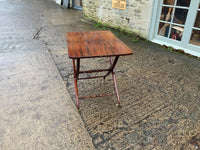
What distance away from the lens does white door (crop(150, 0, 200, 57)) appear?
3674mm

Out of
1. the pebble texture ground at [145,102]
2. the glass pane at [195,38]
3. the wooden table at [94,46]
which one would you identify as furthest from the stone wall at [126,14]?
the wooden table at [94,46]

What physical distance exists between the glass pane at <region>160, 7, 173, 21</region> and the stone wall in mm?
323

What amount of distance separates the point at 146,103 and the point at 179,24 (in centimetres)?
246

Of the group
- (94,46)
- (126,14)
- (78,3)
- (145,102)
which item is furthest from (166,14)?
(78,3)

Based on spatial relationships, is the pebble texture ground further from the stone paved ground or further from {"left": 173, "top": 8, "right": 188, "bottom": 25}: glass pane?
{"left": 173, "top": 8, "right": 188, "bottom": 25}: glass pane

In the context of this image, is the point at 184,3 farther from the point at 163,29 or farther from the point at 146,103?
the point at 146,103

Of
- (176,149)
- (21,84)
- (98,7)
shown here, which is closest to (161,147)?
(176,149)

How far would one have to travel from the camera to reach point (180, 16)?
3.88m

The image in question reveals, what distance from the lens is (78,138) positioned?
1.89m

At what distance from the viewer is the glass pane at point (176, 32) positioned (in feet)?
13.0

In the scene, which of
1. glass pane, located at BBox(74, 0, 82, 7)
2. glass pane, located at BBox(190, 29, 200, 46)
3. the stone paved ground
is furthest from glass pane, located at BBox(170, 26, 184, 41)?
glass pane, located at BBox(74, 0, 82, 7)

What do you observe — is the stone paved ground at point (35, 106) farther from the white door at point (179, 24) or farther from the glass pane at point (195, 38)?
the glass pane at point (195, 38)

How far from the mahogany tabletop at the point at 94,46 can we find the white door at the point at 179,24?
2222mm

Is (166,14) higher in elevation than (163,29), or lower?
higher
